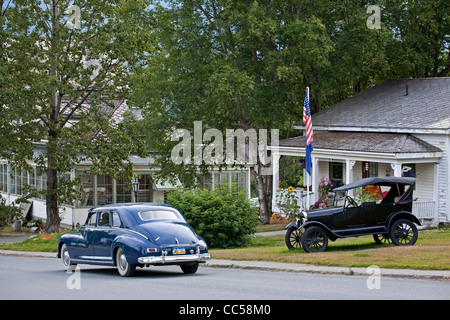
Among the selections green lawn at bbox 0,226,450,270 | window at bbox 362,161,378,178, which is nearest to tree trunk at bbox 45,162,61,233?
green lawn at bbox 0,226,450,270

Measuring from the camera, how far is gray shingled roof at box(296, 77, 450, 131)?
30250 mm

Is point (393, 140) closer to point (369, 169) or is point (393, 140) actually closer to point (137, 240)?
point (369, 169)

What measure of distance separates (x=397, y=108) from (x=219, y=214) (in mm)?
13233

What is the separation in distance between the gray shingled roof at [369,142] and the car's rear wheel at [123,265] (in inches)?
614

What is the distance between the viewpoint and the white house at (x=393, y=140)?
2889 centimetres

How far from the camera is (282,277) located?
14.8 meters

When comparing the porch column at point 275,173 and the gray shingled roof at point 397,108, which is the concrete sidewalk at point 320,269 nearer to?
the gray shingled roof at point 397,108

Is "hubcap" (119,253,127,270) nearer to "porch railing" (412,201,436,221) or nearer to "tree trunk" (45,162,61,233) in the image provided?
"porch railing" (412,201,436,221)

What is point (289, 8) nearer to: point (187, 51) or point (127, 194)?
point (187, 51)

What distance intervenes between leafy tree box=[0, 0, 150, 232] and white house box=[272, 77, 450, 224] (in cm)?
877

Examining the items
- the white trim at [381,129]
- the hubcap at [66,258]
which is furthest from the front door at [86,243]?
the white trim at [381,129]

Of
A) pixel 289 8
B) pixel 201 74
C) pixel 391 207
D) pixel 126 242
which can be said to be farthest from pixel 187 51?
pixel 126 242

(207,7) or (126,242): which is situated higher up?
(207,7)
